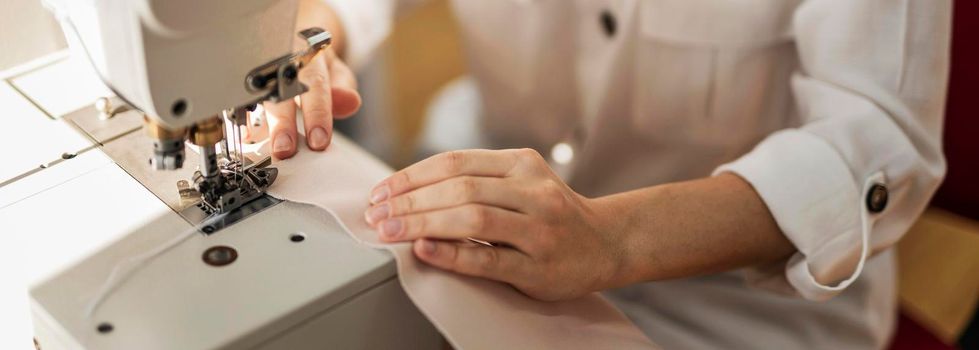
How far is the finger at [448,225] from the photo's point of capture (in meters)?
0.77

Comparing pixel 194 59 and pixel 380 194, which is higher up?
pixel 194 59

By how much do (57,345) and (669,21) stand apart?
0.71 m

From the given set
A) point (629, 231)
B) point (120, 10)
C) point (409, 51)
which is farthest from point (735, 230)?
point (409, 51)

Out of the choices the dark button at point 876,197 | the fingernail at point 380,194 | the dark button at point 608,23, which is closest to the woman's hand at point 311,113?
the fingernail at point 380,194

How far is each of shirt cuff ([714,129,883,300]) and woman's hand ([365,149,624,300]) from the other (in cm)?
21

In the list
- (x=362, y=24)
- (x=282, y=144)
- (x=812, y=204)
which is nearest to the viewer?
(x=282, y=144)

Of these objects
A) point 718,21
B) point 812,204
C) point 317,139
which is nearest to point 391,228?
point 317,139

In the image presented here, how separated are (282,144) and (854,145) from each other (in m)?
0.51

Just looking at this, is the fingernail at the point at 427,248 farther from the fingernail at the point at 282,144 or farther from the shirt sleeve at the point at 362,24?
the shirt sleeve at the point at 362,24

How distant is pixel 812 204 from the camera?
0.96 meters

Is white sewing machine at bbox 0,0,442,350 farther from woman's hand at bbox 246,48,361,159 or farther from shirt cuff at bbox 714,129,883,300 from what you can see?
shirt cuff at bbox 714,129,883,300

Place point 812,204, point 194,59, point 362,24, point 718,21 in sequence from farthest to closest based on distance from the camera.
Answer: point 362,24 < point 718,21 < point 812,204 < point 194,59

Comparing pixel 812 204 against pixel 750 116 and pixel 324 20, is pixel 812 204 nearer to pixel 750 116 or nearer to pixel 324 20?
pixel 750 116

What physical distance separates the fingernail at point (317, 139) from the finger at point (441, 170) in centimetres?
9
